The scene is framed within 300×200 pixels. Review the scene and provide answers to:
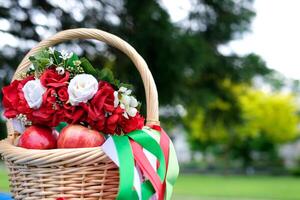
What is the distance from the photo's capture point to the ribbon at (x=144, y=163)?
880 mm

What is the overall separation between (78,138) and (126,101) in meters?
0.12

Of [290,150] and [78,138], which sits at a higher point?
[290,150]

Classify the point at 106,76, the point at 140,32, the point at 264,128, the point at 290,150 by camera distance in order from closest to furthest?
1. the point at 106,76
2. the point at 140,32
3. the point at 264,128
4. the point at 290,150

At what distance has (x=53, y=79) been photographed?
96 centimetres

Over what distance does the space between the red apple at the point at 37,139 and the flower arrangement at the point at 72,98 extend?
2 cm

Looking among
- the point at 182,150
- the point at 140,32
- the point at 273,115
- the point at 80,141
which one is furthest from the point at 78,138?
the point at 182,150

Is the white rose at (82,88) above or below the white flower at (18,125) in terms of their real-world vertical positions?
above

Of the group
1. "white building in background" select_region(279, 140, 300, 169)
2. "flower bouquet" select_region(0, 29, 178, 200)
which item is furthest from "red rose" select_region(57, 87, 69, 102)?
"white building in background" select_region(279, 140, 300, 169)

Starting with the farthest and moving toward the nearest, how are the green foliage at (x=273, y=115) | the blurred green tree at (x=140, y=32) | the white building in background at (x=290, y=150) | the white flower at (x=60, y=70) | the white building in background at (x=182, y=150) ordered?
the white building in background at (x=182, y=150)
the white building in background at (x=290, y=150)
the green foliage at (x=273, y=115)
the blurred green tree at (x=140, y=32)
the white flower at (x=60, y=70)

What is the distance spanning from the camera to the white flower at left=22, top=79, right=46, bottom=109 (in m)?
0.95

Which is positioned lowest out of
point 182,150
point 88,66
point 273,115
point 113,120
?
point 113,120

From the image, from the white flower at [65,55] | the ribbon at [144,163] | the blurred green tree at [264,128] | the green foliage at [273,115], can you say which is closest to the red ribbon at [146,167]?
the ribbon at [144,163]

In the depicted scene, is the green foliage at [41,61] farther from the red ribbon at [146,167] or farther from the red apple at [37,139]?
the red ribbon at [146,167]

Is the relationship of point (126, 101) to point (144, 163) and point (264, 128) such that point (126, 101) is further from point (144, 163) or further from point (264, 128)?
point (264, 128)
